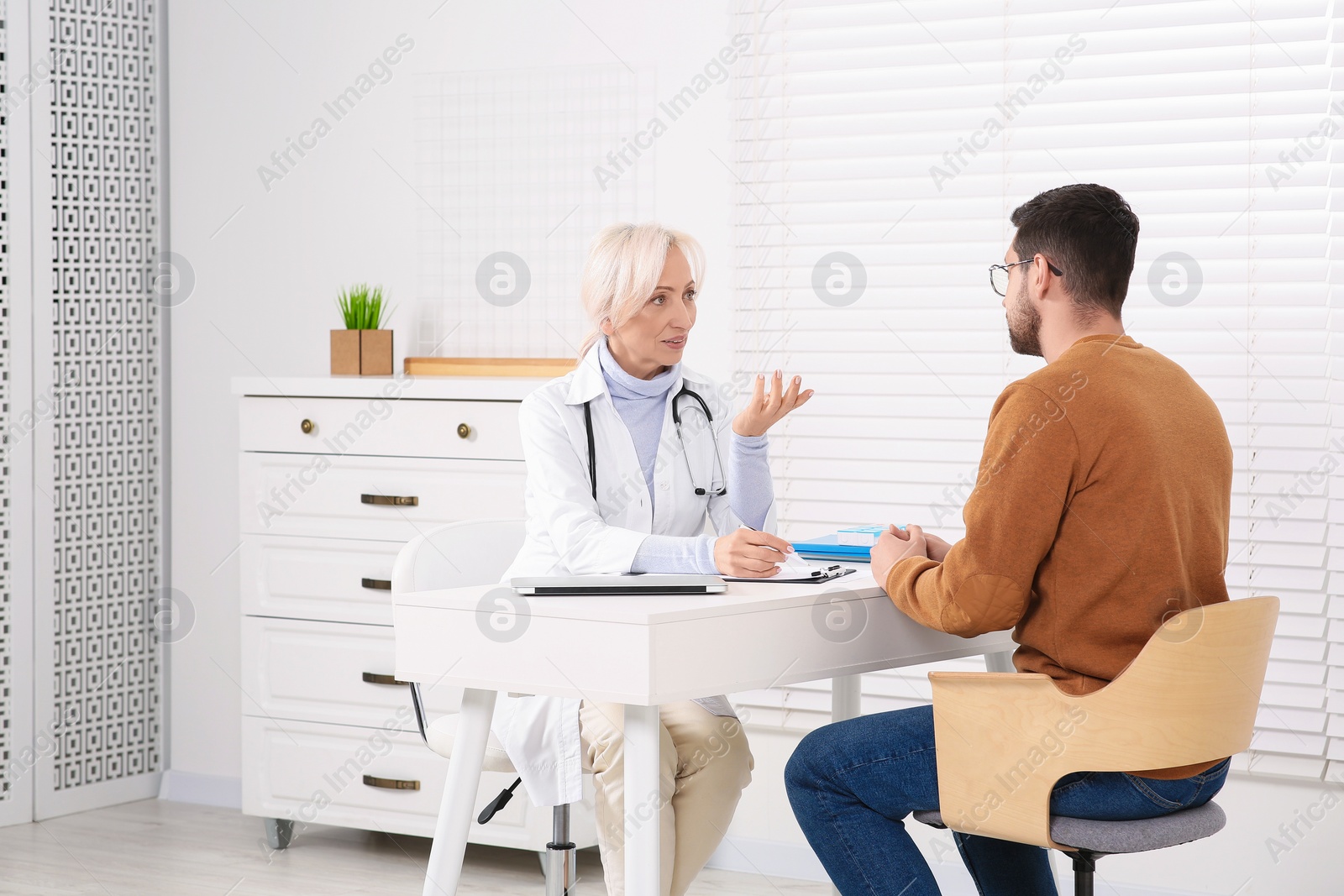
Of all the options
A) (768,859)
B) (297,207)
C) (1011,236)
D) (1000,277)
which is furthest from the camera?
(297,207)

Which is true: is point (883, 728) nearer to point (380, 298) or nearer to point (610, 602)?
point (610, 602)

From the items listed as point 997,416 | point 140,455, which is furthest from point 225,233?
point 997,416

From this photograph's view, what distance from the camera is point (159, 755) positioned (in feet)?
14.0

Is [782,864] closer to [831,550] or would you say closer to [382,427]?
[831,550]

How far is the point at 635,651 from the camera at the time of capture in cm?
176

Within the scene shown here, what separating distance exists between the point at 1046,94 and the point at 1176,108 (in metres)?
0.28

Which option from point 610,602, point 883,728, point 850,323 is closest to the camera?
point 610,602

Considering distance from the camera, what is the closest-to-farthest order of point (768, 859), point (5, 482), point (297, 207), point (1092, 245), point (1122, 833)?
point (1122, 833), point (1092, 245), point (768, 859), point (5, 482), point (297, 207)

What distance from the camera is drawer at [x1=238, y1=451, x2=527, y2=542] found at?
3.34 m

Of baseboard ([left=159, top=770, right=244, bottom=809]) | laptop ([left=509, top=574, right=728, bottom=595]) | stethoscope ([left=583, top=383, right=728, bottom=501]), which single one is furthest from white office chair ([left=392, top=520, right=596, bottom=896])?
baseboard ([left=159, top=770, right=244, bottom=809])

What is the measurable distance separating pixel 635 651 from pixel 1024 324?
76 centimetres

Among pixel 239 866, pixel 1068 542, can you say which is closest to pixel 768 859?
pixel 239 866

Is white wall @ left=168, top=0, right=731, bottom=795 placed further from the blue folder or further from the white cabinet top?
the blue folder

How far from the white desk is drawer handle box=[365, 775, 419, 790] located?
Answer: 1419 millimetres
